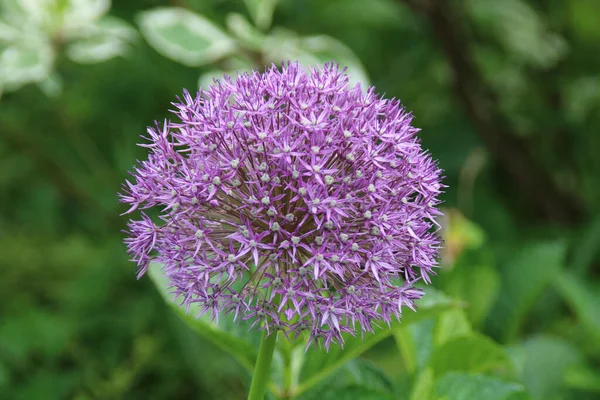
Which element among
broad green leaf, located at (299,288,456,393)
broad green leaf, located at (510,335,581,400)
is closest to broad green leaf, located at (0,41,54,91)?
broad green leaf, located at (299,288,456,393)

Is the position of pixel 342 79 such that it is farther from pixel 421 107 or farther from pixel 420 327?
pixel 421 107

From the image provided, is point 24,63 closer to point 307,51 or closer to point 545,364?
point 307,51

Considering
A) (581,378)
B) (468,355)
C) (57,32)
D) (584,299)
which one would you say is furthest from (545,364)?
(57,32)

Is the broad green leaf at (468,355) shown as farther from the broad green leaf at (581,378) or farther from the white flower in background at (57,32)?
the white flower in background at (57,32)

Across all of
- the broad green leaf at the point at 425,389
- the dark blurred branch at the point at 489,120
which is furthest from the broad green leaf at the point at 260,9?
the broad green leaf at the point at 425,389

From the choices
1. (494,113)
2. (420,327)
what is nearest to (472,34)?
(494,113)

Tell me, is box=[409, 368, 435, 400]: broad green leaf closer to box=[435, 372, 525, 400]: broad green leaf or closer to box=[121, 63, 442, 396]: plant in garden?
box=[435, 372, 525, 400]: broad green leaf
